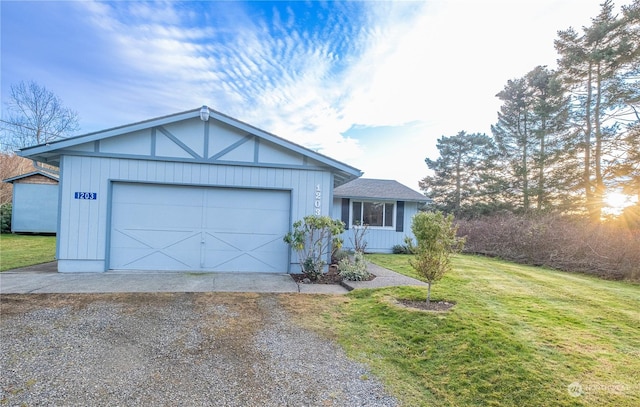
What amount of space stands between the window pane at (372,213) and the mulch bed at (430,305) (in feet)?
25.4

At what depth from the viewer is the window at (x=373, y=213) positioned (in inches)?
501

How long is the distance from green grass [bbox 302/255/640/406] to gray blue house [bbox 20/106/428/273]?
320 centimetres

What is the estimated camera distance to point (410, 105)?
1223 centimetres

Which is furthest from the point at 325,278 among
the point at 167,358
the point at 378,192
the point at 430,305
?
the point at 378,192

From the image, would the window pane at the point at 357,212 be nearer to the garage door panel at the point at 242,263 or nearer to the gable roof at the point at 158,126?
the gable roof at the point at 158,126

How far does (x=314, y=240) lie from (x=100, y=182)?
5.29 meters

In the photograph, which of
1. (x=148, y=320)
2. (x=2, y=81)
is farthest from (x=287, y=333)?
(x=2, y=81)

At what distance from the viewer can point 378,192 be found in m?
13.1

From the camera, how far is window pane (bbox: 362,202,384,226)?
1278 centimetres

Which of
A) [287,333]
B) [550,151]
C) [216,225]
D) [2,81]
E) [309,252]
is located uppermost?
[2,81]

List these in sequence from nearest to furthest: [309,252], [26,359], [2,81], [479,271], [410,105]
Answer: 1. [26,359]
2. [309,252]
3. [479,271]
4. [410,105]
5. [2,81]

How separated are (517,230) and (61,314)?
14.6m

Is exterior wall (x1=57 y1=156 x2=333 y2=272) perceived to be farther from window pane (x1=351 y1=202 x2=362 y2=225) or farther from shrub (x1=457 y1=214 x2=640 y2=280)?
shrub (x1=457 y1=214 x2=640 y2=280)

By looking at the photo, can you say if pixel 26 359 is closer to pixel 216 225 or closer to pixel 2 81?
pixel 216 225
